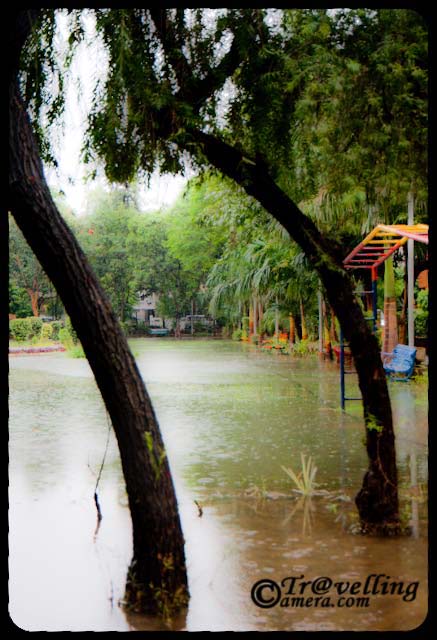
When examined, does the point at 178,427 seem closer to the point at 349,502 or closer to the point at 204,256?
the point at 349,502

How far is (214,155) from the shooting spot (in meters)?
6.08

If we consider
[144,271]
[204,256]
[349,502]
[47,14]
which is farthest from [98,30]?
[144,271]

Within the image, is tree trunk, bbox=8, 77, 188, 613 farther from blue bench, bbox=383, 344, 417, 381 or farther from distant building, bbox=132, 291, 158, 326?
distant building, bbox=132, 291, 158, 326

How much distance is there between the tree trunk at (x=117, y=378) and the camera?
463cm

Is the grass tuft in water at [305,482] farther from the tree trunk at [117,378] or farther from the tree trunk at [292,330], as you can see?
the tree trunk at [292,330]

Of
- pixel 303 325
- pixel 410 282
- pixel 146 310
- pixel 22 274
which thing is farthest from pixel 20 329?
pixel 146 310

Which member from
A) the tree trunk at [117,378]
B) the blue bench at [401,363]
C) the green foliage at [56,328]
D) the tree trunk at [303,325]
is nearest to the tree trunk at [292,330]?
the tree trunk at [303,325]

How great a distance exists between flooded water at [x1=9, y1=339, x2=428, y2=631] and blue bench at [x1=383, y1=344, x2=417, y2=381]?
1.79 m

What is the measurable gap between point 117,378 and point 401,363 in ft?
39.3

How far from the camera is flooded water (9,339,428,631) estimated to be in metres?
4.98

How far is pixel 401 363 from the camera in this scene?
16.0 meters

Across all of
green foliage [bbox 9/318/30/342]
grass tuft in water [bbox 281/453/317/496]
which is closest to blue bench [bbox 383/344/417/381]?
grass tuft in water [bbox 281/453/317/496]

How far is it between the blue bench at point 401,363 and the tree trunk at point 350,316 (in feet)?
31.4

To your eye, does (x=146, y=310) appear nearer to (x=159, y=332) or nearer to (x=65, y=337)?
(x=159, y=332)
